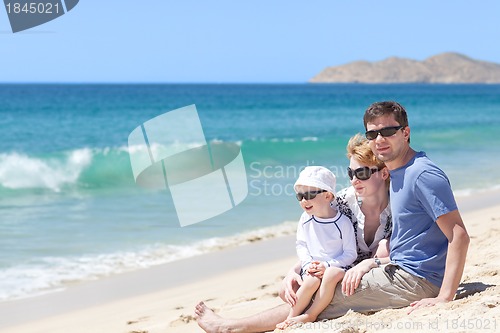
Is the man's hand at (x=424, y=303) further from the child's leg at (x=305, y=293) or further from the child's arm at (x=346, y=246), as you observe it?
the child's leg at (x=305, y=293)

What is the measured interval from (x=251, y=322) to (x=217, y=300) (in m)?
1.37

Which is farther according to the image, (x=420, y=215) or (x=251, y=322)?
(x=251, y=322)

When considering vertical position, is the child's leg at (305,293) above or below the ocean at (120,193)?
above

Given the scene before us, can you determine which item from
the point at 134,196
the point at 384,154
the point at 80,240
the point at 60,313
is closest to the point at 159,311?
the point at 60,313

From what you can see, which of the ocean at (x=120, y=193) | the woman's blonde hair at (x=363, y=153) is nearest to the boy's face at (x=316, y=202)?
the woman's blonde hair at (x=363, y=153)

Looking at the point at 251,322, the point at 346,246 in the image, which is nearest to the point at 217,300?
the point at 251,322

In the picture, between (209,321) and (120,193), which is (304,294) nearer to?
(209,321)

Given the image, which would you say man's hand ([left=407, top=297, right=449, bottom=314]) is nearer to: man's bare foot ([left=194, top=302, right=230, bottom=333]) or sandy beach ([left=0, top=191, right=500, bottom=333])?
sandy beach ([left=0, top=191, right=500, bottom=333])

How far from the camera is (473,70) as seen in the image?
165 meters

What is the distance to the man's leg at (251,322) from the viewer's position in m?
4.00

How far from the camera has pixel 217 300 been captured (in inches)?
212

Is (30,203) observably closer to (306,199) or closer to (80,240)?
(80,240)

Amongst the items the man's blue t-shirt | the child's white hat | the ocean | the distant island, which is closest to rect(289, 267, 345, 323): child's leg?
the man's blue t-shirt

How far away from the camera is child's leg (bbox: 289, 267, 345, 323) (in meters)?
3.75
